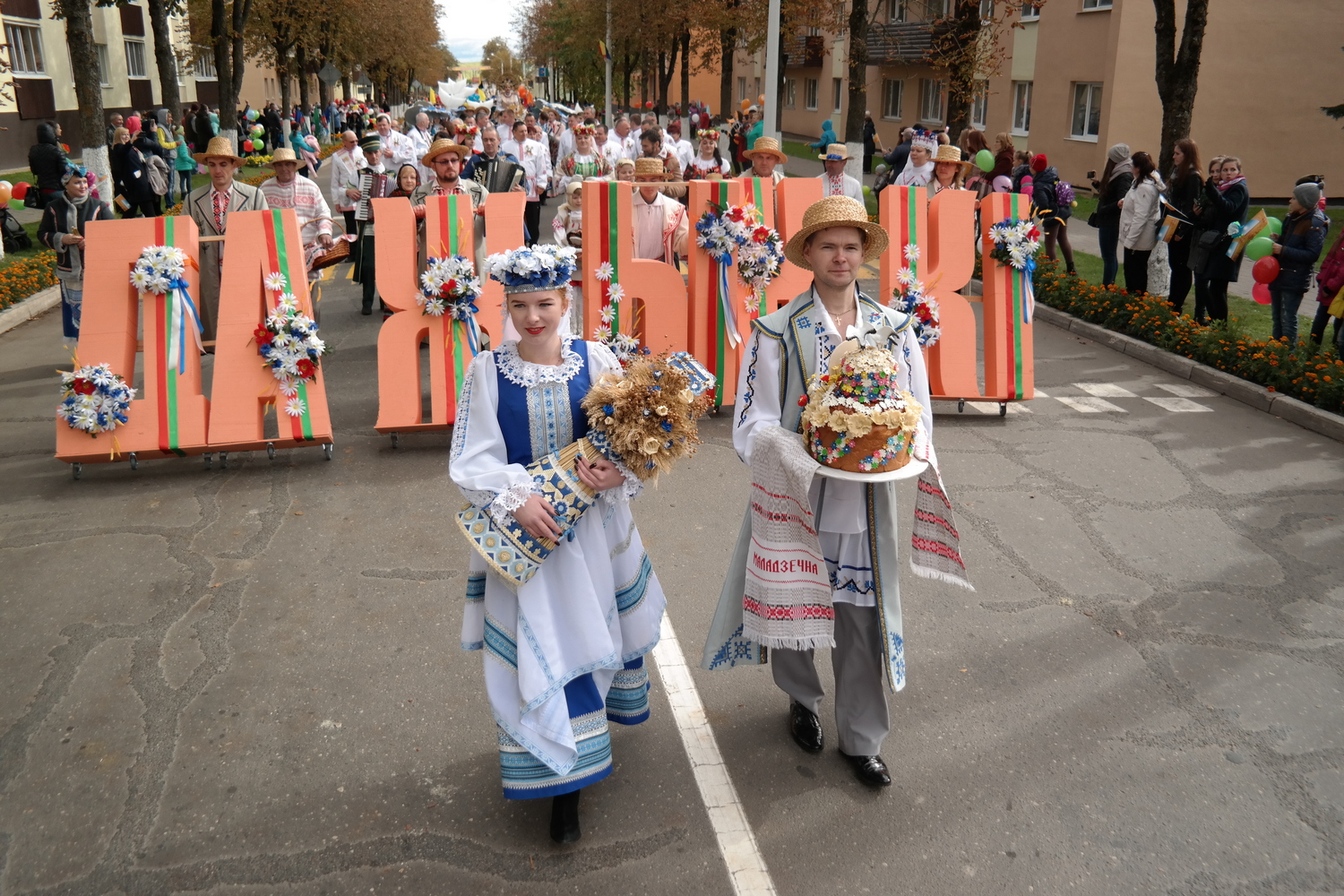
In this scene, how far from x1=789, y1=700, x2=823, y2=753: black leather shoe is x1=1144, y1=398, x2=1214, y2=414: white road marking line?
250 inches

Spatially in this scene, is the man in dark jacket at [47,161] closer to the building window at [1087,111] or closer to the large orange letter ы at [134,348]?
the large orange letter ы at [134,348]

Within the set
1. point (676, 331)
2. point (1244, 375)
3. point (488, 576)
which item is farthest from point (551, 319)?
point (1244, 375)

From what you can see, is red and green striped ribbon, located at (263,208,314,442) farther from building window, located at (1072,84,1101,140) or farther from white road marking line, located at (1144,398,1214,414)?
building window, located at (1072,84,1101,140)

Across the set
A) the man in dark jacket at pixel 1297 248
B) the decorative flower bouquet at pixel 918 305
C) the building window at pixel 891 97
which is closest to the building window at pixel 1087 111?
the building window at pixel 891 97

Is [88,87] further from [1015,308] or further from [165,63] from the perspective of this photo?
[1015,308]

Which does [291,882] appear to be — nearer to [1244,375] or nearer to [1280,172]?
[1244,375]

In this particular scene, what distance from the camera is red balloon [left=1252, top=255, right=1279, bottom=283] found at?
9719 millimetres

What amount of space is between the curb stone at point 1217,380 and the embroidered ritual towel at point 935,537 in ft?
19.7

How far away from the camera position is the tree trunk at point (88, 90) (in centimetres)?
1363

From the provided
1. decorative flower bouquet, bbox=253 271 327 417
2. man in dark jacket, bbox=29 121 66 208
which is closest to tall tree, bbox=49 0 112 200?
man in dark jacket, bbox=29 121 66 208

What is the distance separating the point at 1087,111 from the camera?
2573 cm

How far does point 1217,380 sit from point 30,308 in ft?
45.4

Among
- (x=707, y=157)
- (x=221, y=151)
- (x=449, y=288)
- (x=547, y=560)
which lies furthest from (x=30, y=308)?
(x=547, y=560)

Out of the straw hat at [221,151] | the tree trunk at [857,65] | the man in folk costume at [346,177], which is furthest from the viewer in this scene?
the tree trunk at [857,65]
